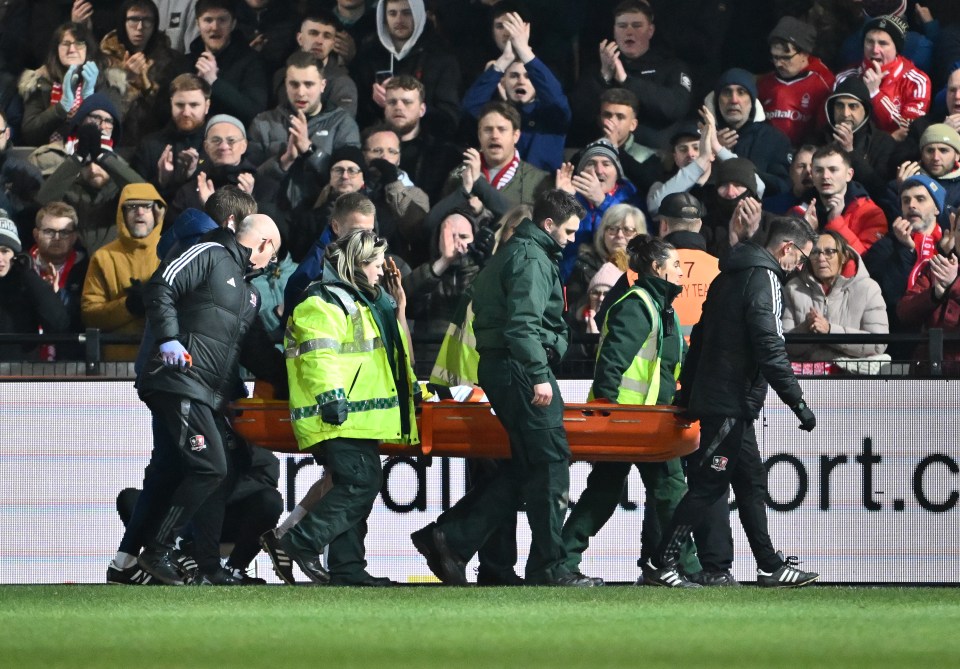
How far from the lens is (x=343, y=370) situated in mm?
9086

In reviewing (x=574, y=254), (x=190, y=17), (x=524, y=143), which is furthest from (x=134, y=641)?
(x=190, y=17)

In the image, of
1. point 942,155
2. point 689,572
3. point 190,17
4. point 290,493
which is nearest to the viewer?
point 689,572

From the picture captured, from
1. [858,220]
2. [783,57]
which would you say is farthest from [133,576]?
[783,57]

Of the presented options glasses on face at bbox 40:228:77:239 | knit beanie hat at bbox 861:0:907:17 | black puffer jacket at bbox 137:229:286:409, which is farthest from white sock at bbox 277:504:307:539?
knit beanie hat at bbox 861:0:907:17

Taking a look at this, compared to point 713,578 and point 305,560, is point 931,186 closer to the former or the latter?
point 713,578

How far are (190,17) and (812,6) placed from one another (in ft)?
16.0

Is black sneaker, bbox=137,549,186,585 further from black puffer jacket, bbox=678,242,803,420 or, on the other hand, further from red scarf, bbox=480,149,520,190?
red scarf, bbox=480,149,520,190

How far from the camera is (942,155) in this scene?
1259cm

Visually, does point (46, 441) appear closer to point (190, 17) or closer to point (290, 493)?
point (290, 493)

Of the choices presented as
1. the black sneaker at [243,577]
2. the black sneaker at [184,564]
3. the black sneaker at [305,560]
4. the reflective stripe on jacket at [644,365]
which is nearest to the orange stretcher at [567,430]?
the reflective stripe on jacket at [644,365]

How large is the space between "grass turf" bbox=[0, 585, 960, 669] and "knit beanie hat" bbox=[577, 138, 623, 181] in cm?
457

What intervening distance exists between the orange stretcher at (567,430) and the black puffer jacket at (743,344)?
228mm

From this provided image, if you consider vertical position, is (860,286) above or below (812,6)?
below

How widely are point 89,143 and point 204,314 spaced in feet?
14.3
